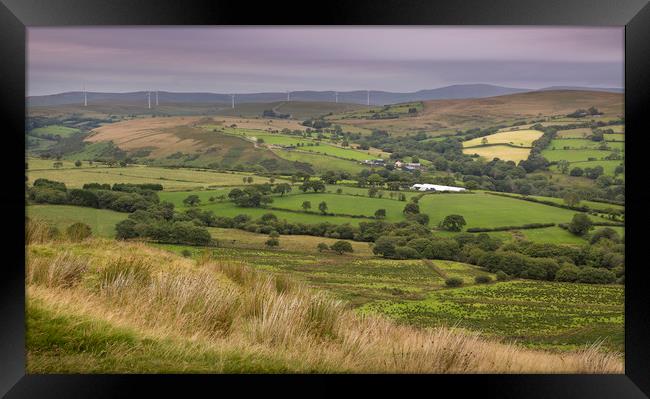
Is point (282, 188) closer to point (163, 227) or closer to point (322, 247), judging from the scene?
point (322, 247)

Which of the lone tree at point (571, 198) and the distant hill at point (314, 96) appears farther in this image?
the lone tree at point (571, 198)

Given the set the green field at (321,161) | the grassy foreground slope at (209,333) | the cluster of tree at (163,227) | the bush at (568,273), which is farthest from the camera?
the green field at (321,161)

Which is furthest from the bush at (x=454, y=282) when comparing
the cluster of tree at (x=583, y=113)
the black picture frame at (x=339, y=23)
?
the black picture frame at (x=339, y=23)

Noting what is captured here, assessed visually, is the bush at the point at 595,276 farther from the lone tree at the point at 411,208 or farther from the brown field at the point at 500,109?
the lone tree at the point at 411,208

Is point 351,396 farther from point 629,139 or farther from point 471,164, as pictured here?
point 471,164

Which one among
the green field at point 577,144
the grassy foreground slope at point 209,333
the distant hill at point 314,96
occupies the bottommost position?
the grassy foreground slope at point 209,333

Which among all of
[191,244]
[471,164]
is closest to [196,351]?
[191,244]
